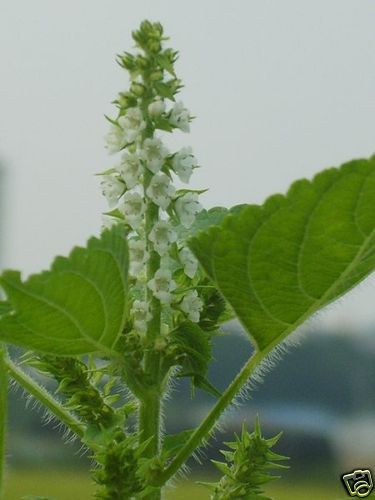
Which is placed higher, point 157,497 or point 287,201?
point 287,201

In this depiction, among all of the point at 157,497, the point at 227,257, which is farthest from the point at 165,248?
the point at 157,497

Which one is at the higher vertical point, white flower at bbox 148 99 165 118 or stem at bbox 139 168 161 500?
white flower at bbox 148 99 165 118

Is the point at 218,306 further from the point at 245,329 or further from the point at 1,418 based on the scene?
the point at 1,418

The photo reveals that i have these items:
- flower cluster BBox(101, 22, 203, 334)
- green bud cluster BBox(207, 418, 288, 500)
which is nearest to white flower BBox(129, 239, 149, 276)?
flower cluster BBox(101, 22, 203, 334)

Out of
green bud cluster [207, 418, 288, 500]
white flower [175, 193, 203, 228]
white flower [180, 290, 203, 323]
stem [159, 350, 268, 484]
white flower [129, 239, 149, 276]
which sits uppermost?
white flower [175, 193, 203, 228]

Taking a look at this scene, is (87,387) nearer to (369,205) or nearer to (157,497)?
(157,497)

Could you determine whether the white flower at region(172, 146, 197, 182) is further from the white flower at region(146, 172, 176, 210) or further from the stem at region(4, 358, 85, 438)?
the stem at region(4, 358, 85, 438)
